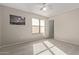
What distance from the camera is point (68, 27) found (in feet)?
16.3

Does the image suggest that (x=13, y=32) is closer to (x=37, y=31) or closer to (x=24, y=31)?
(x=24, y=31)

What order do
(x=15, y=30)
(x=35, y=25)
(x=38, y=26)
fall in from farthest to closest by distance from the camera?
(x=38, y=26), (x=35, y=25), (x=15, y=30)

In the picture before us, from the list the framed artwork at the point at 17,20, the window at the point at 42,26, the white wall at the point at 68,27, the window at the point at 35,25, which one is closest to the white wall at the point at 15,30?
the framed artwork at the point at 17,20

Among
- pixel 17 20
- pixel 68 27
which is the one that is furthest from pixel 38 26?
pixel 68 27

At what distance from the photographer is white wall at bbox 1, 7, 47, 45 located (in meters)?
4.01

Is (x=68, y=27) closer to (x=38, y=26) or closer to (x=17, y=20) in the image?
(x=38, y=26)

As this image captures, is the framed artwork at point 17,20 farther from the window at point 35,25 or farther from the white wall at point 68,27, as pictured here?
the white wall at point 68,27

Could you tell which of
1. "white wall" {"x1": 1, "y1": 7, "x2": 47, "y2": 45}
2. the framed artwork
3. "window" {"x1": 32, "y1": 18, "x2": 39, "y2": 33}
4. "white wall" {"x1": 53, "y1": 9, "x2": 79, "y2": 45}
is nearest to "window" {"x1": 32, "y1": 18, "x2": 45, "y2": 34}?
"window" {"x1": 32, "y1": 18, "x2": 39, "y2": 33}

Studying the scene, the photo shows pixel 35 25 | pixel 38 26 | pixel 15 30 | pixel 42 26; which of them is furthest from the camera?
pixel 42 26

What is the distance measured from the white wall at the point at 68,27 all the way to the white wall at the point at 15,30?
6.57 ft

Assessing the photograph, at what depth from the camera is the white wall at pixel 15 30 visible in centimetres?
401

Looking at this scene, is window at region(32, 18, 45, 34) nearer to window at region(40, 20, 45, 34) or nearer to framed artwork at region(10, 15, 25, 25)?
window at region(40, 20, 45, 34)

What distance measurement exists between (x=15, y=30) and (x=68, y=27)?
3600 mm

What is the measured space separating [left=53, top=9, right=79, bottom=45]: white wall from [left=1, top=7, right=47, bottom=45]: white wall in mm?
2003
